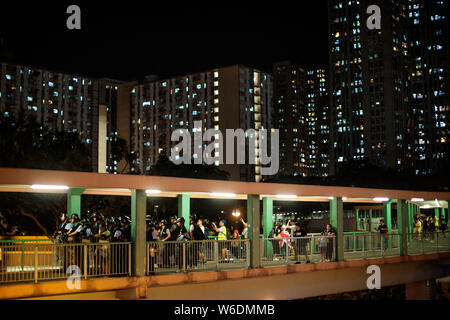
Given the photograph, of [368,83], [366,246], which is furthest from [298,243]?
[368,83]

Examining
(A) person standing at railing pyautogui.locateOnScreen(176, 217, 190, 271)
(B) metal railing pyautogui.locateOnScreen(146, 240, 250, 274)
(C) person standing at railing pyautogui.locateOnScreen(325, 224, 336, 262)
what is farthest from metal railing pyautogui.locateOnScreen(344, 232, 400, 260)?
(A) person standing at railing pyautogui.locateOnScreen(176, 217, 190, 271)

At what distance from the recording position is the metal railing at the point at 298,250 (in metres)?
19.0

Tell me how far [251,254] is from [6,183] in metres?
7.79

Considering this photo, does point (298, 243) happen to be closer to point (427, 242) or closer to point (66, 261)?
point (66, 261)

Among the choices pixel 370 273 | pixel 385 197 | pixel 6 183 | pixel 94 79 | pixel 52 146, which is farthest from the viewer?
pixel 94 79

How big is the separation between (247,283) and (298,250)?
2696mm

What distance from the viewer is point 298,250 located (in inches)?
761

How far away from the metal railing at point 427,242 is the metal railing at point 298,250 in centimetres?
551

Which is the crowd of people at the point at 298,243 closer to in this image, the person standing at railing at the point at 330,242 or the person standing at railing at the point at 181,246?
the person standing at railing at the point at 330,242

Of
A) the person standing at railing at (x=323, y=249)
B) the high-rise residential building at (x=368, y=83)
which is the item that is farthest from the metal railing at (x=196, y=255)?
the high-rise residential building at (x=368, y=83)

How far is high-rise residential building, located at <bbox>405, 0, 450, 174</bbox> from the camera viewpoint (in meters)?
176
